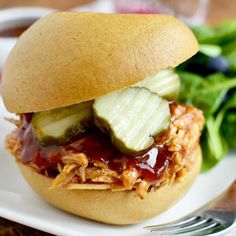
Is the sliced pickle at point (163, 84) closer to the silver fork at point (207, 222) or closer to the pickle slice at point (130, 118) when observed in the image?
the pickle slice at point (130, 118)

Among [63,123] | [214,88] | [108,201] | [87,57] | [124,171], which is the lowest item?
[214,88]

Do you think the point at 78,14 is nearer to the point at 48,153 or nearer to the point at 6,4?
the point at 48,153

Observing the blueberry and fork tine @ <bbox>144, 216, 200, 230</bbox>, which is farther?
the blueberry

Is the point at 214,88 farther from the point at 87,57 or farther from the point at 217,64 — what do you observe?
the point at 87,57

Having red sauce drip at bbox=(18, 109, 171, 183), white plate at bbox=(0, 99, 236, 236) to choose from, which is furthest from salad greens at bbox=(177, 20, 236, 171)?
red sauce drip at bbox=(18, 109, 171, 183)

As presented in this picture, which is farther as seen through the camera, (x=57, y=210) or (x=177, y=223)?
(x=57, y=210)

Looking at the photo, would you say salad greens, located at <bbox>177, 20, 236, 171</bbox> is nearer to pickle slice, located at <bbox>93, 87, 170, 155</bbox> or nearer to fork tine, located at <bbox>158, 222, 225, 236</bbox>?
fork tine, located at <bbox>158, 222, 225, 236</bbox>

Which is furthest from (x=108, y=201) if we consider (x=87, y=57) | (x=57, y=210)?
(x=87, y=57)

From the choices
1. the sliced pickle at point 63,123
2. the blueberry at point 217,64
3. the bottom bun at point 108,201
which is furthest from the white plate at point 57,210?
the blueberry at point 217,64
